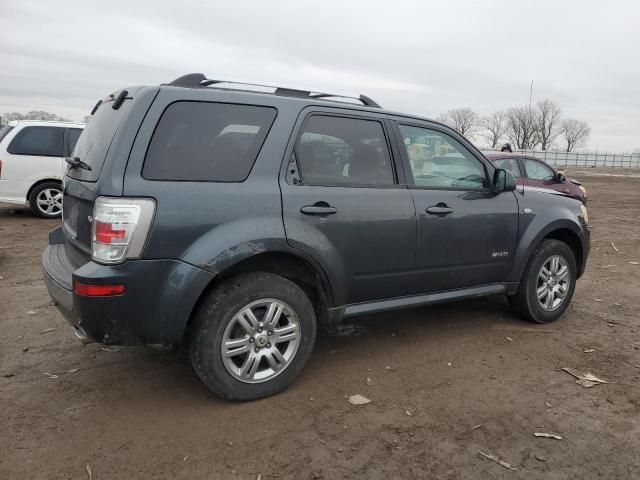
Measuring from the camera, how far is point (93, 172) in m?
2.99

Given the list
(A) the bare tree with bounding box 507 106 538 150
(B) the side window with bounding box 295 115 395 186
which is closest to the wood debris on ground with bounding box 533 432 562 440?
(B) the side window with bounding box 295 115 395 186

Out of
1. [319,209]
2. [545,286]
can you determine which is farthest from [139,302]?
[545,286]

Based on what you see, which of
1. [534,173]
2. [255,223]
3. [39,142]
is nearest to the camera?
[255,223]

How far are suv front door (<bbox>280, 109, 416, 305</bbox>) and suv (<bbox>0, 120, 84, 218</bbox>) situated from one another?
7809 mm

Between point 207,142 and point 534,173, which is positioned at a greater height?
point 207,142

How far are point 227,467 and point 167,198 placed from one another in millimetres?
1435

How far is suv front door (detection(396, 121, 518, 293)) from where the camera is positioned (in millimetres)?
3867

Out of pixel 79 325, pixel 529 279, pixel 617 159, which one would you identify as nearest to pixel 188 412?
pixel 79 325

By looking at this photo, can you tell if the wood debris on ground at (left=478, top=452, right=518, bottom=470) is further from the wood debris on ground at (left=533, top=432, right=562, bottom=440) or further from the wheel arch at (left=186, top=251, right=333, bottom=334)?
the wheel arch at (left=186, top=251, right=333, bottom=334)

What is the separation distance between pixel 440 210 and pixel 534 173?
760 centimetres

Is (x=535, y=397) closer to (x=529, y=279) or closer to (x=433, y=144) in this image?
(x=529, y=279)

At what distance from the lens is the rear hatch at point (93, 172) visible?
9.30 ft

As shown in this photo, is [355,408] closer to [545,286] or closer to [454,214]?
[454,214]

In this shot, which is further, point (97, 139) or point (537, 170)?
point (537, 170)
